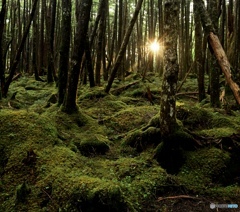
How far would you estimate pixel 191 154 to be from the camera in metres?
4.78

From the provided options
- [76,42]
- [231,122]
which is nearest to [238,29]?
[231,122]

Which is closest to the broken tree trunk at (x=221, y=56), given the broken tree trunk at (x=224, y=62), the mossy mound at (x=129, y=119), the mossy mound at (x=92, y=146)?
the broken tree trunk at (x=224, y=62)

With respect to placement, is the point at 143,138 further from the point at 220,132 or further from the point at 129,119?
the point at 129,119

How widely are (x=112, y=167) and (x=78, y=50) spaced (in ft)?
9.89

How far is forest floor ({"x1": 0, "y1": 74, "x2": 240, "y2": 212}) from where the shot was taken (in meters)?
3.50

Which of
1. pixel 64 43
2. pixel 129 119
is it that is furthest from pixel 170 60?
pixel 64 43

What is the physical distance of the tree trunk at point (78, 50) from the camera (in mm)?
6316

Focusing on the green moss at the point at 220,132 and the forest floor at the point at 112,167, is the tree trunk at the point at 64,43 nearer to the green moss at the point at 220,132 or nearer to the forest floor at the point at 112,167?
the forest floor at the point at 112,167

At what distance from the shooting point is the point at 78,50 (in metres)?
6.41

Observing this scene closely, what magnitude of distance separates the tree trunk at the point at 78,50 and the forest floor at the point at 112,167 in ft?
1.44

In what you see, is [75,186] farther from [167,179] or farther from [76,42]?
[76,42]

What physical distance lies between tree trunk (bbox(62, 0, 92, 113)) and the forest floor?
1.44 feet

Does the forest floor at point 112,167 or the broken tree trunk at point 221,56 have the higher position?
the broken tree trunk at point 221,56

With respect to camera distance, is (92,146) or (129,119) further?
(129,119)
